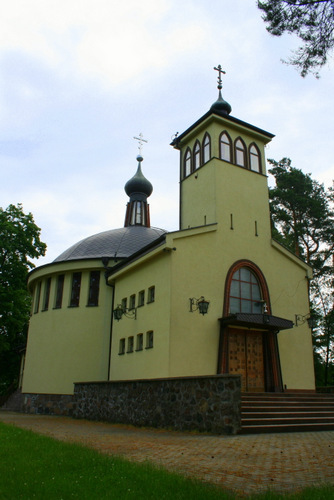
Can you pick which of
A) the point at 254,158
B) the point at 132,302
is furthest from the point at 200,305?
the point at 254,158

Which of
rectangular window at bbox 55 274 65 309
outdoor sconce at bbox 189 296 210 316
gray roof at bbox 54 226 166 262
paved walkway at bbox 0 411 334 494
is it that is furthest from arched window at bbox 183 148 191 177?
paved walkway at bbox 0 411 334 494

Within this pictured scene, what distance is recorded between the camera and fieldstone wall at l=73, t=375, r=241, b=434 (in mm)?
9891

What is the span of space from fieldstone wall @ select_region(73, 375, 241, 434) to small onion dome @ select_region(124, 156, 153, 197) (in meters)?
17.1

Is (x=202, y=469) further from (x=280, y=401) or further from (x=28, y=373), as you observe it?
(x=28, y=373)

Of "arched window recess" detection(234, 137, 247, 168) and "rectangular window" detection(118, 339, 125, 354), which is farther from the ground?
"arched window recess" detection(234, 137, 247, 168)

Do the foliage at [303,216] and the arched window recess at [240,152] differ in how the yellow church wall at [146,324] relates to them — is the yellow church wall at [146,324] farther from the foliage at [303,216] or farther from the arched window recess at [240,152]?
the foliage at [303,216]

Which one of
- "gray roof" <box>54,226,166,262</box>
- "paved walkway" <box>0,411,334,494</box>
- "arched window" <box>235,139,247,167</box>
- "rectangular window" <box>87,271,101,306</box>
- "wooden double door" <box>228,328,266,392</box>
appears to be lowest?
"paved walkway" <box>0,411,334,494</box>

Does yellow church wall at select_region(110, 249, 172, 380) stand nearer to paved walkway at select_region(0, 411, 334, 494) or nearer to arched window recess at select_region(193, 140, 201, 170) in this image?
paved walkway at select_region(0, 411, 334, 494)

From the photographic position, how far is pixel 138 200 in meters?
30.1

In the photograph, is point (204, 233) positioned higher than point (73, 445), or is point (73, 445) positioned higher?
point (204, 233)

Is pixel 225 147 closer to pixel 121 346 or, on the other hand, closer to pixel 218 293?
pixel 218 293

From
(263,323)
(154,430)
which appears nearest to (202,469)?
(154,430)

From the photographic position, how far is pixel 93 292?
2147 centimetres

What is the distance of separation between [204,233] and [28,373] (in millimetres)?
12412
